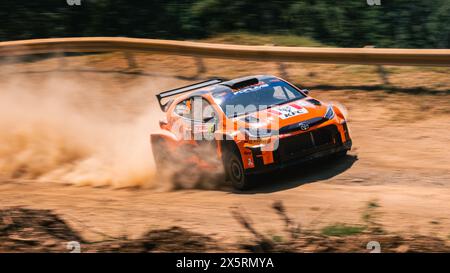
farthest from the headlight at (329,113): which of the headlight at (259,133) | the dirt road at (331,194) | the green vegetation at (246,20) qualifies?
the green vegetation at (246,20)

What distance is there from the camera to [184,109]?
467 inches

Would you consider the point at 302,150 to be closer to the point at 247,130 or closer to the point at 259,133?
the point at 259,133

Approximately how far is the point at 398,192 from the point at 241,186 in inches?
86.5

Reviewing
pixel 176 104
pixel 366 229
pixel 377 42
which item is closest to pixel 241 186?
pixel 176 104

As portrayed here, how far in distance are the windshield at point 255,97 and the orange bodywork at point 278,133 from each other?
0.33 ft

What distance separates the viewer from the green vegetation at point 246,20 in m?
17.4

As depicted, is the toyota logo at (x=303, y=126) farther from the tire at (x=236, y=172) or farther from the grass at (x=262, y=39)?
the grass at (x=262, y=39)

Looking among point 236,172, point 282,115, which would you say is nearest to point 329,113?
point 282,115

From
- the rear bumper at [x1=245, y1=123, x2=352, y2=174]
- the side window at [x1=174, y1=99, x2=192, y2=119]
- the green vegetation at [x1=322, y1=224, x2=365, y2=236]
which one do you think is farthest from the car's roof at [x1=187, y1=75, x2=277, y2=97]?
the green vegetation at [x1=322, y1=224, x2=365, y2=236]

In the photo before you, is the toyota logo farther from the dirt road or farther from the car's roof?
the car's roof

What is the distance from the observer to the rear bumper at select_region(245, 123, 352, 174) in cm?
1048

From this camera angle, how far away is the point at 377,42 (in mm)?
17547

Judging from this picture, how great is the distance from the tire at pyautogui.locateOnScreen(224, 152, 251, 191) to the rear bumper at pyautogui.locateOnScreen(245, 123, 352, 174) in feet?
0.47
